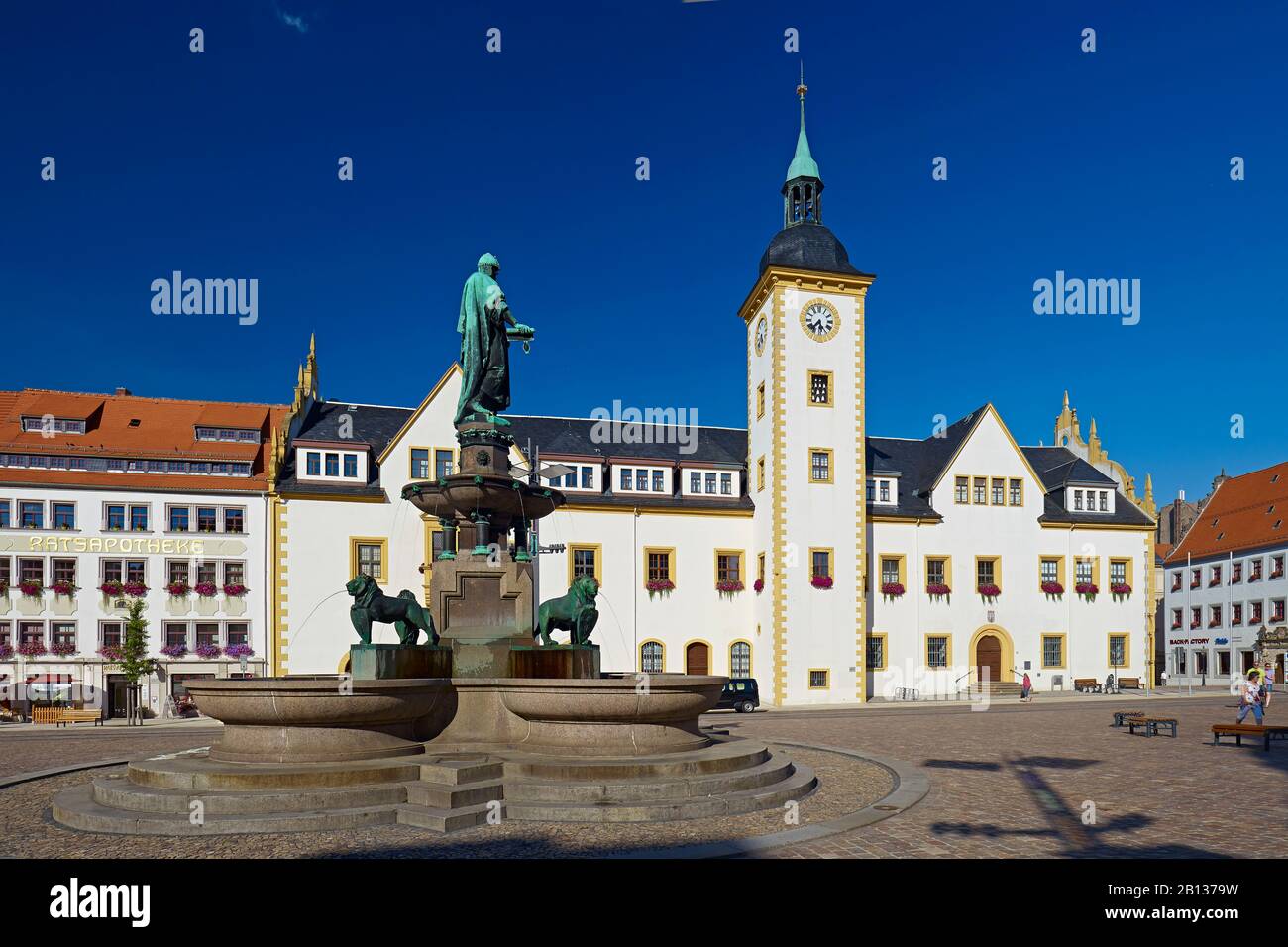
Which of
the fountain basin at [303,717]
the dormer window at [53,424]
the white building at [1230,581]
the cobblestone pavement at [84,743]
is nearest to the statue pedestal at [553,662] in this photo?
the fountain basin at [303,717]

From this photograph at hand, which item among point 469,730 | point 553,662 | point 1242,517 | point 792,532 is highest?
point 1242,517

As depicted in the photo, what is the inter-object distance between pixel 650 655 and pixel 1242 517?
42.8 metres

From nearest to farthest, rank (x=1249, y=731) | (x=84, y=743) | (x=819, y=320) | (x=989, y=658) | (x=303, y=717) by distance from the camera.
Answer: (x=303, y=717) < (x=1249, y=731) < (x=84, y=743) < (x=819, y=320) < (x=989, y=658)

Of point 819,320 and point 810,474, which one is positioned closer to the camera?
point 810,474

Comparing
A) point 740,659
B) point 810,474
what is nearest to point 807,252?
point 810,474

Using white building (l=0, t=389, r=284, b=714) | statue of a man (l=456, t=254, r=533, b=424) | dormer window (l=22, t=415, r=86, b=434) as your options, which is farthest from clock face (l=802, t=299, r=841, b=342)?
dormer window (l=22, t=415, r=86, b=434)

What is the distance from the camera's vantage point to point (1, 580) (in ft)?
115

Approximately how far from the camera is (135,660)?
32.5 m

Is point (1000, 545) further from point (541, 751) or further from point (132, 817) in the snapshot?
point (132, 817)

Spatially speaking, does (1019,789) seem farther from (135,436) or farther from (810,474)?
(135,436)

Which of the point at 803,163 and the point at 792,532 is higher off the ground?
the point at 803,163

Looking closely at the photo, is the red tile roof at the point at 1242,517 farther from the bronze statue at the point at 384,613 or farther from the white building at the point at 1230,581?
the bronze statue at the point at 384,613

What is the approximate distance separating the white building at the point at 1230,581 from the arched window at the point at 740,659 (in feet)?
87.8

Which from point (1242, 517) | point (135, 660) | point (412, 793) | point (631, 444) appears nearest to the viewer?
point (412, 793)
